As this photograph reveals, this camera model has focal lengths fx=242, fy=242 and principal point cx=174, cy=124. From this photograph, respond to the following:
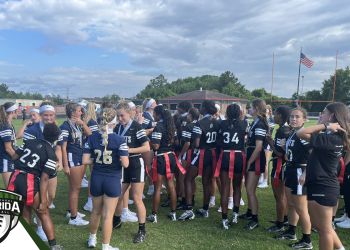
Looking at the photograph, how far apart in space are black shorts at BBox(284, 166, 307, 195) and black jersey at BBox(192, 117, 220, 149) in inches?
61.3

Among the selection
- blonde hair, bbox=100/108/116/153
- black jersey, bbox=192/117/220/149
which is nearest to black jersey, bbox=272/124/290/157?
black jersey, bbox=192/117/220/149

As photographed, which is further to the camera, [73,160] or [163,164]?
[163,164]

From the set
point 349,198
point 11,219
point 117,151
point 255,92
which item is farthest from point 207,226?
point 255,92

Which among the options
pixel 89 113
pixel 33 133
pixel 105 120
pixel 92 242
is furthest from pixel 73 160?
pixel 105 120

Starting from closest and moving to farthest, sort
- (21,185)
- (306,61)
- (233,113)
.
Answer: (21,185) → (233,113) → (306,61)

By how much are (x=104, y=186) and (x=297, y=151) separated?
297 centimetres

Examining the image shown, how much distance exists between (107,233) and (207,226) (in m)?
2.04

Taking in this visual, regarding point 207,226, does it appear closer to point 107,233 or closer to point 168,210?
point 168,210

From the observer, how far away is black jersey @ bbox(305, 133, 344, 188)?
9.28 feet

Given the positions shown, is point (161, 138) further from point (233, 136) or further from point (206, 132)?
point (233, 136)

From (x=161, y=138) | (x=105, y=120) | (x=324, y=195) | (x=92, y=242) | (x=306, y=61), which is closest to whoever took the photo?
(x=324, y=195)

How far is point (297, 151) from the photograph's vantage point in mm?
3807

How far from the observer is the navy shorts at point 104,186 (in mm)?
3393

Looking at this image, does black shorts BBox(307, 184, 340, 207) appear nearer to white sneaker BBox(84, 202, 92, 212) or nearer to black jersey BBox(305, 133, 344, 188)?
black jersey BBox(305, 133, 344, 188)
